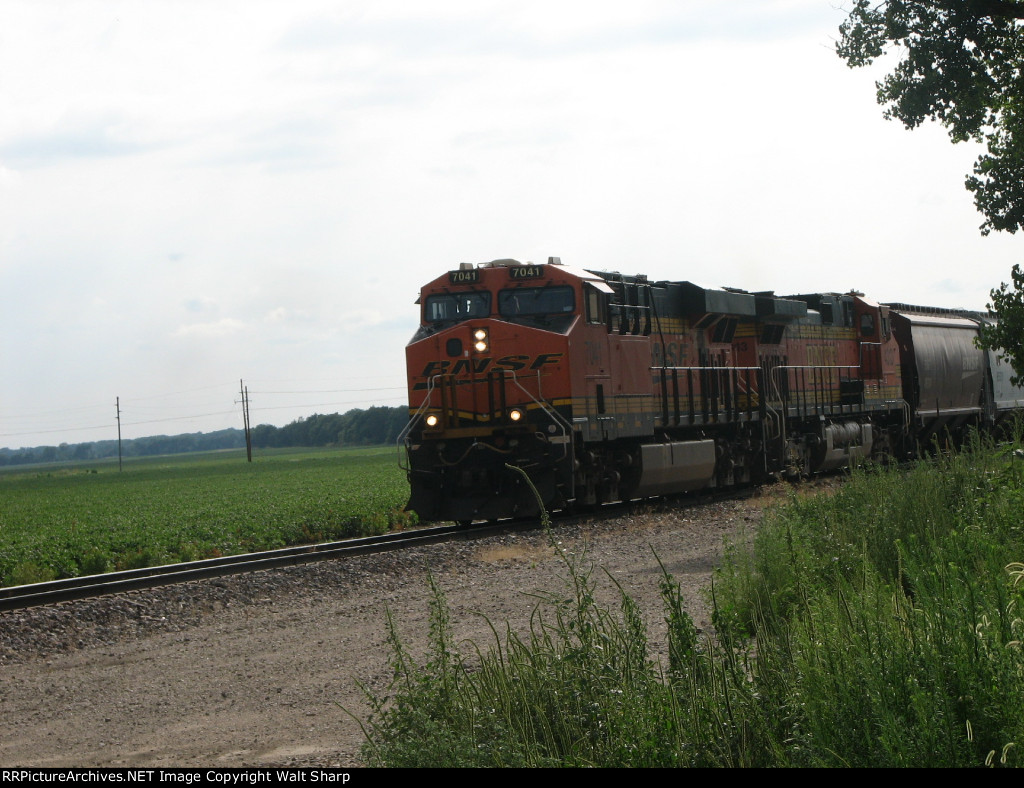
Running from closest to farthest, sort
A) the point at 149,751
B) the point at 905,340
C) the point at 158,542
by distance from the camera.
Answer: the point at 149,751 → the point at 158,542 → the point at 905,340

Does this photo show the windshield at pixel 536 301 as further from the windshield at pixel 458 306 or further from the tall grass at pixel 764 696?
the tall grass at pixel 764 696

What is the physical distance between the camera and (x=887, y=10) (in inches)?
765

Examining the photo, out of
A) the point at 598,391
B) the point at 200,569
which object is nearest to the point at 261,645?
the point at 200,569

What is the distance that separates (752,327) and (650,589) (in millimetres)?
11986

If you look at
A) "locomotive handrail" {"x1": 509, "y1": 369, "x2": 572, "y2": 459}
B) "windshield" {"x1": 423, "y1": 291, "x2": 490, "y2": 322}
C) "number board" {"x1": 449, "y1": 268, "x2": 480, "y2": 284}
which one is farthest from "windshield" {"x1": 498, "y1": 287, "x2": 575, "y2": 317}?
"locomotive handrail" {"x1": 509, "y1": 369, "x2": 572, "y2": 459}

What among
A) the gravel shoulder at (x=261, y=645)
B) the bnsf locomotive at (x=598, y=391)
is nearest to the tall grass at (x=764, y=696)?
the gravel shoulder at (x=261, y=645)

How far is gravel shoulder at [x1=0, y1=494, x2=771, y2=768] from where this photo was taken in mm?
6629

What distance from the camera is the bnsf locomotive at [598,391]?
17047 millimetres

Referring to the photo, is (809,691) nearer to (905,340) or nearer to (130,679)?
(130,679)

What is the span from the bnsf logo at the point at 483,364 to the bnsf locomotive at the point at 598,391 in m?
0.02

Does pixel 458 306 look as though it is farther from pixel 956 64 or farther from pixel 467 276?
pixel 956 64

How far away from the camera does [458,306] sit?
18109mm

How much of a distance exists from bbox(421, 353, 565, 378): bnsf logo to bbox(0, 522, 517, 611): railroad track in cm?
246
